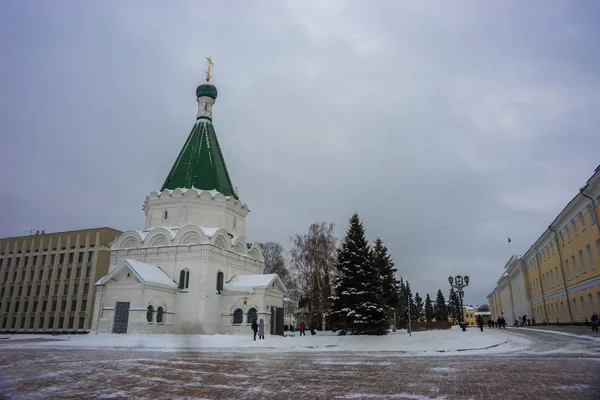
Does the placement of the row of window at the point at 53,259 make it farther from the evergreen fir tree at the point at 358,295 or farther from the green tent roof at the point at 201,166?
the evergreen fir tree at the point at 358,295

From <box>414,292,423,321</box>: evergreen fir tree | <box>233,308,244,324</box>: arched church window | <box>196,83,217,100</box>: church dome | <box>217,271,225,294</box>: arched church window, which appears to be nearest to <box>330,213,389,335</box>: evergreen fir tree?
<box>233,308,244,324</box>: arched church window

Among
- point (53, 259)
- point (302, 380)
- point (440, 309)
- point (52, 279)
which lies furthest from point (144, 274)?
point (440, 309)

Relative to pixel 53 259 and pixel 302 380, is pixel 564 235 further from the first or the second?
pixel 53 259

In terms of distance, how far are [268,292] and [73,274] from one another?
3194 cm

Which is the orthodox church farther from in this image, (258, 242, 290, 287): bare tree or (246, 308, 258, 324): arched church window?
(258, 242, 290, 287): bare tree

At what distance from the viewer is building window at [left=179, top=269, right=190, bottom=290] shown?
1172 inches

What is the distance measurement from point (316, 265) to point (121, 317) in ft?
54.6

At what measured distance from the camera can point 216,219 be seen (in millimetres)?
33688

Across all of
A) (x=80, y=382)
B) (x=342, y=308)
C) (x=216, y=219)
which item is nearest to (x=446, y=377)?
(x=80, y=382)

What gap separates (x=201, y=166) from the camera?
35312 millimetres

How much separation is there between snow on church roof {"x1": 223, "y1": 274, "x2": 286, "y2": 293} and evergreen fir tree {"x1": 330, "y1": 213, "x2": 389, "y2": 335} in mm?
6806

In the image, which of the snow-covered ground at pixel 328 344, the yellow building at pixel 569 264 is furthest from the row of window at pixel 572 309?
the snow-covered ground at pixel 328 344

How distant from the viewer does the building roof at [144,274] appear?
89.8 feet

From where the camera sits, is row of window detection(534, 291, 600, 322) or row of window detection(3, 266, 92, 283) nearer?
row of window detection(534, 291, 600, 322)
